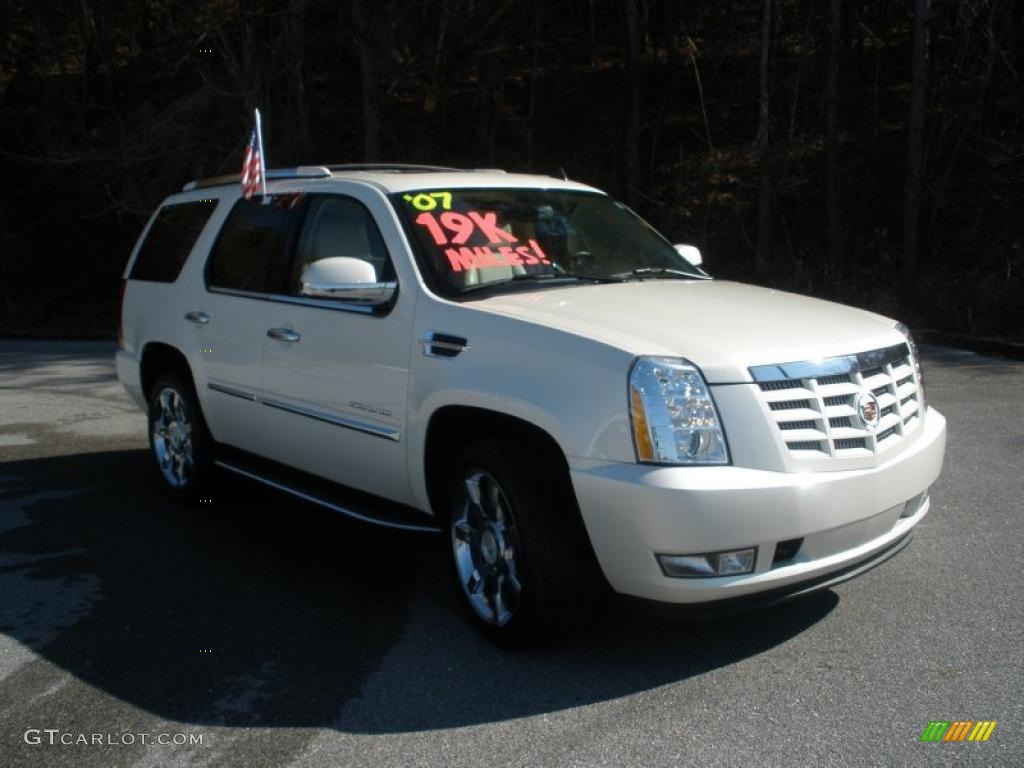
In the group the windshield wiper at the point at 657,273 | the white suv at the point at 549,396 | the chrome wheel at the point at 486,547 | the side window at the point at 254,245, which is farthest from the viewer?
the side window at the point at 254,245

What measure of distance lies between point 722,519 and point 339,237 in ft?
8.77

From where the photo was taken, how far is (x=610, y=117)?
23.4 m

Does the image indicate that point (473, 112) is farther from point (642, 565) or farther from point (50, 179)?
point (642, 565)

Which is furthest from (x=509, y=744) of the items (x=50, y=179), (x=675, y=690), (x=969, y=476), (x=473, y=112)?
(x=50, y=179)

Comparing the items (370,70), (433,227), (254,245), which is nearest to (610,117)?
(370,70)

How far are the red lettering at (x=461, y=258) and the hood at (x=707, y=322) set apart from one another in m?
0.29

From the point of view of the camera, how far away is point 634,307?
4.66 meters

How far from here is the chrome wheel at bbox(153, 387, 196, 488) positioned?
6.83 meters

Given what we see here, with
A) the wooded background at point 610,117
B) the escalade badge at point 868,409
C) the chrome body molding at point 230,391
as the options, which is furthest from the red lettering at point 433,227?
the wooded background at point 610,117

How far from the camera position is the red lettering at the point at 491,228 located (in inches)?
208

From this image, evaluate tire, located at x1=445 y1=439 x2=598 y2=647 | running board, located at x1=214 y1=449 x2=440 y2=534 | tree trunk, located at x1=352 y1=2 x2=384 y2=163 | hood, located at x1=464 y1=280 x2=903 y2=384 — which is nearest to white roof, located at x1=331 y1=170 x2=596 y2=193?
hood, located at x1=464 y1=280 x2=903 y2=384

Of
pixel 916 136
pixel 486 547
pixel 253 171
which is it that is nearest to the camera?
pixel 486 547

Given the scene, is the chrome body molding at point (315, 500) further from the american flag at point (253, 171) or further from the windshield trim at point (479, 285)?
the american flag at point (253, 171)

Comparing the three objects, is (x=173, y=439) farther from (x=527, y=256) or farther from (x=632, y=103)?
(x=632, y=103)
